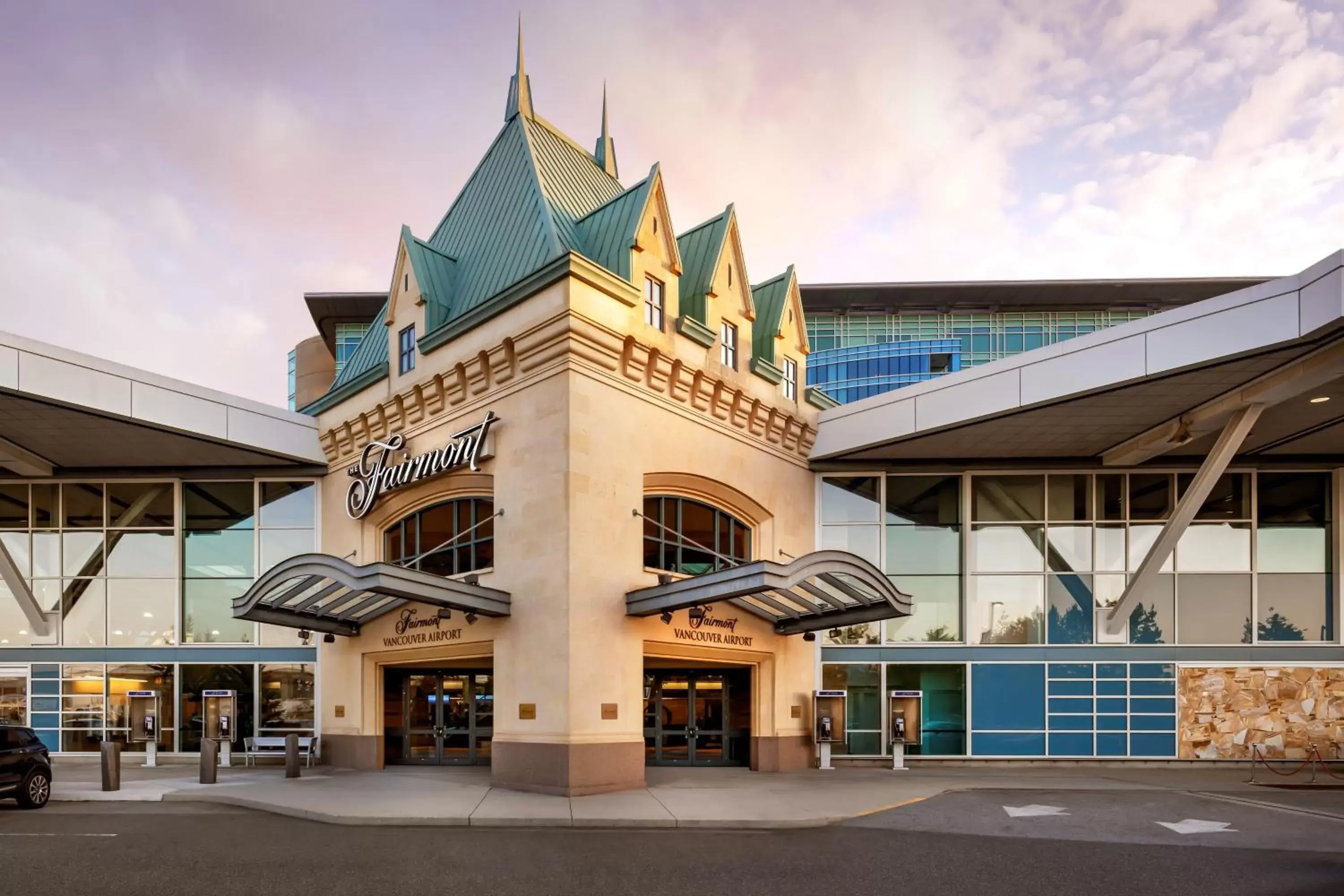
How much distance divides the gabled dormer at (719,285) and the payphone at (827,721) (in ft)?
28.6

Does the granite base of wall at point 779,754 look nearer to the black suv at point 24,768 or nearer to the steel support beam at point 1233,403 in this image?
the steel support beam at point 1233,403

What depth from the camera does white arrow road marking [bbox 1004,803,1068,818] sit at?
16172mm

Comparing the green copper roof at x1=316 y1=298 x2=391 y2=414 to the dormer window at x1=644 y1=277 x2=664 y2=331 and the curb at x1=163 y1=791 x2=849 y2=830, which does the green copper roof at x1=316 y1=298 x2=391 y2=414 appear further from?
the curb at x1=163 y1=791 x2=849 y2=830

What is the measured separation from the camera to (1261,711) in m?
25.1

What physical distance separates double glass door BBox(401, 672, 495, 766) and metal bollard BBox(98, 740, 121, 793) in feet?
23.3

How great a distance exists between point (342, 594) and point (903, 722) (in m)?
14.3

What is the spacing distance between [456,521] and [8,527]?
48.8 ft

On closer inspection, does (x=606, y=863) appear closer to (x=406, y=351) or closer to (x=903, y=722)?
(x=903, y=722)

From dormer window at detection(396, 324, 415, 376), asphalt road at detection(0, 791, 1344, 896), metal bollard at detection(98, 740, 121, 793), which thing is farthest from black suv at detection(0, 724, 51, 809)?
dormer window at detection(396, 324, 415, 376)

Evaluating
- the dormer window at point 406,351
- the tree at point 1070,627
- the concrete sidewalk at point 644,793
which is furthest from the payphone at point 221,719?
the tree at point 1070,627

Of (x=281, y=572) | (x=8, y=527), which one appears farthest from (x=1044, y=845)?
(x=8, y=527)

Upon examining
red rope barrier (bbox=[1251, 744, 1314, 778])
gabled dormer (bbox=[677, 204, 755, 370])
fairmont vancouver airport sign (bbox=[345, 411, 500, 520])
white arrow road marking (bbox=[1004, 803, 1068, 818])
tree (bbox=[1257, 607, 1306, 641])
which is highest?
gabled dormer (bbox=[677, 204, 755, 370])

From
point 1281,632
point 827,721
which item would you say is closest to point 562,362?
point 827,721

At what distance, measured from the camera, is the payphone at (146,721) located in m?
24.6
